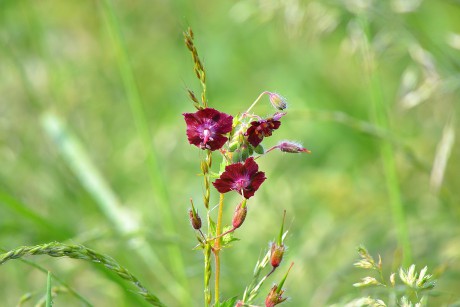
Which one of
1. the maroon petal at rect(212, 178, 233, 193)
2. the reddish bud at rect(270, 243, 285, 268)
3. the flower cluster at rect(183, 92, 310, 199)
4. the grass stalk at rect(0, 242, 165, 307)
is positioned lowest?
the reddish bud at rect(270, 243, 285, 268)

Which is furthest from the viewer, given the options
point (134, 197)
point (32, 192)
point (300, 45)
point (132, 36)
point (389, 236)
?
point (132, 36)

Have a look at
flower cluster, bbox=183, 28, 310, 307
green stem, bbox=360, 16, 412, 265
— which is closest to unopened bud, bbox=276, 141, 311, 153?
flower cluster, bbox=183, 28, 310, 307

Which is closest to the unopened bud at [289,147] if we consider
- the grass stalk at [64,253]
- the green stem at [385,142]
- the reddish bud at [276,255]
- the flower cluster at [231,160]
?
the flower cluster at [231,160]

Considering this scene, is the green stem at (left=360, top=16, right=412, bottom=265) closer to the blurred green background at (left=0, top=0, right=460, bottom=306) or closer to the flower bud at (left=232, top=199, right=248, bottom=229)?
the blurred green background at (left=0, top=0, right=460, bottom=306)

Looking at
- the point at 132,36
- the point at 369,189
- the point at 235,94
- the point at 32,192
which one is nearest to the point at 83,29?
the point at 132,36

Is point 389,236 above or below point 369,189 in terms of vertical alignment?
below

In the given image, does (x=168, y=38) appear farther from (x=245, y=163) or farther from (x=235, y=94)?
(x=245, y=163)
